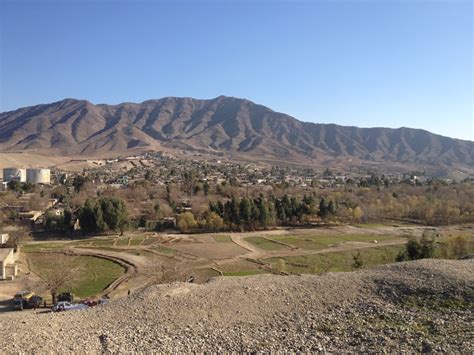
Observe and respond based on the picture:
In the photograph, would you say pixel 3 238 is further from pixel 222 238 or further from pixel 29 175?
pixel 29 175

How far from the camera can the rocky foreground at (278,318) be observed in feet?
35.6

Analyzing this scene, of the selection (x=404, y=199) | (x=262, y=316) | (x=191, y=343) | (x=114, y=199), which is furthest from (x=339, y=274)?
(x=404, y=199)

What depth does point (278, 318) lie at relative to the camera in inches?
506

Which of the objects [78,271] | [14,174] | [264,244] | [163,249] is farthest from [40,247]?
[14,174]

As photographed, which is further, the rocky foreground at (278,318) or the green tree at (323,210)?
the green tree at (323,210)

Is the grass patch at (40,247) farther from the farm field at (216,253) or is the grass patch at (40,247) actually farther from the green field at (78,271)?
the green field at (78,271)

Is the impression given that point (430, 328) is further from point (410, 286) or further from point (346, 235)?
point (346, 235)

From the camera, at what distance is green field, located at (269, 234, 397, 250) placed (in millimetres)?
40597

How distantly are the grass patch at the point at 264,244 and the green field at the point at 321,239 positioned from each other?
1.30 metres

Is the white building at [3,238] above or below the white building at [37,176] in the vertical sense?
below

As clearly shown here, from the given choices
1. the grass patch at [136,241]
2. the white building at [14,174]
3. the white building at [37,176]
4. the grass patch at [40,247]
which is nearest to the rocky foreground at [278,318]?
the grass patch at [40,247]

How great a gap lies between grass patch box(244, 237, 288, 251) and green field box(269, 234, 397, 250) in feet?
4.26

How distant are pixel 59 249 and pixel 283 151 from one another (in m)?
160

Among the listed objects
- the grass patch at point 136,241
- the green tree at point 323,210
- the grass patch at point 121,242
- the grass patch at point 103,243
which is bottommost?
the grass patch at point 103,243
